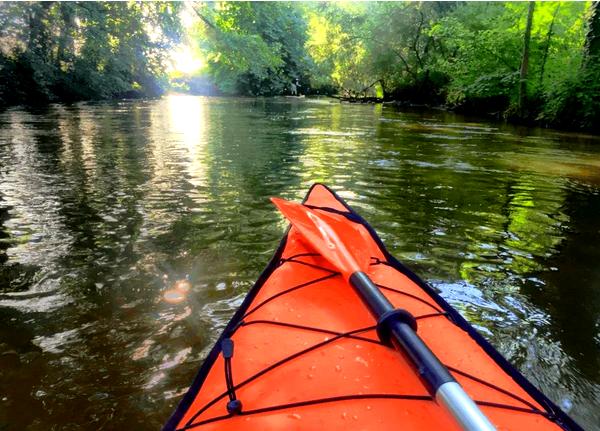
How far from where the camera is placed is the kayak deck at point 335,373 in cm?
142

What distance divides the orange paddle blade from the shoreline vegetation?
13.2 metres

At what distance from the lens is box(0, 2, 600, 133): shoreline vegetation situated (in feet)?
48.0

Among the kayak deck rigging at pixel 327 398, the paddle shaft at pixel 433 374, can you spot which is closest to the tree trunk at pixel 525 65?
the kayak deck rigging at pixel 327 398

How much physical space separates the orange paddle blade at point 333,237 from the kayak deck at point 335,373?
0.46ft

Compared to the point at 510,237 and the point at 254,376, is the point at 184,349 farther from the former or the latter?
the point at 510,237

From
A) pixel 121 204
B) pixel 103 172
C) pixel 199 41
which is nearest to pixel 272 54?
pixel 199 41

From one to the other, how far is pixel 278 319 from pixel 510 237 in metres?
3.22

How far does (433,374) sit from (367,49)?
Answer: 30112 millimetres

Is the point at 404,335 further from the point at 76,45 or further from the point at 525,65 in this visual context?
the point at 76,45

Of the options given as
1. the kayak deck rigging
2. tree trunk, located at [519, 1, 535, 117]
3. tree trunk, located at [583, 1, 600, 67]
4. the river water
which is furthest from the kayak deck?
tree trunk, located at [519, 1, 535, 117]

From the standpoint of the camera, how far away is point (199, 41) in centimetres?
1731

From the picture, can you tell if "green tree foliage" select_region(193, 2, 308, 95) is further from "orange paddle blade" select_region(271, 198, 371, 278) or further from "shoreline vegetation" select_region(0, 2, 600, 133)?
"orange paddle blade" select_region(271, 198, 371, 278)

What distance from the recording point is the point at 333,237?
9.12 ft

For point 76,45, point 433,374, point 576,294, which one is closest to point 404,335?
point 433,374
